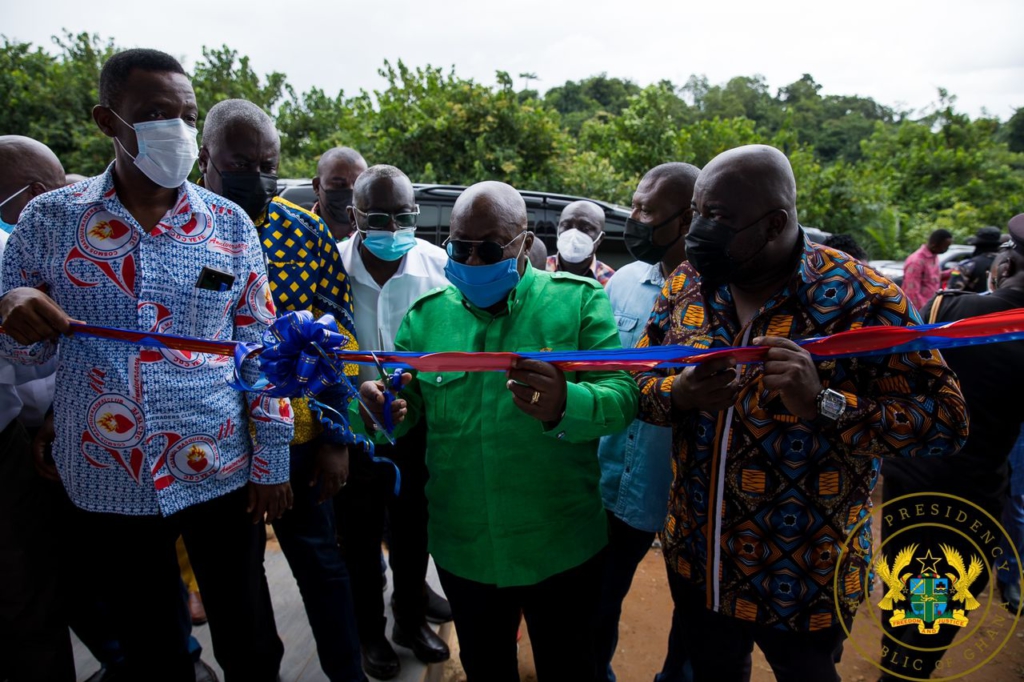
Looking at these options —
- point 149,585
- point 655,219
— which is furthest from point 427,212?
point 149,585

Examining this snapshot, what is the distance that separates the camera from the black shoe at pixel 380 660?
2824 millimetres

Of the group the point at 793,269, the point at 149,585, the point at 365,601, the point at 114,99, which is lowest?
the point at 365,601

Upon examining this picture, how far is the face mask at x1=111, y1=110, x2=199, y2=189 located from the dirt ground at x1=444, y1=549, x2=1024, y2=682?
2.52 meters

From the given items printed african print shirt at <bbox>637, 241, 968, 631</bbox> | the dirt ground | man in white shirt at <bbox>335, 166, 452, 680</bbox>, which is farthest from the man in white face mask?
printed african print shirt at <bbox>637, 241, 968, 631</bbox>

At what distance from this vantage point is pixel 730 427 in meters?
1.82

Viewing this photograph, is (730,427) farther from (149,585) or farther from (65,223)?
(65,223)

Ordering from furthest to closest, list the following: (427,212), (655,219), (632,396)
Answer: (427,212) < (655,219) < (632,396)

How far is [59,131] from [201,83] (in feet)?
11.7

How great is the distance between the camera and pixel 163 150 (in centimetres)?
185

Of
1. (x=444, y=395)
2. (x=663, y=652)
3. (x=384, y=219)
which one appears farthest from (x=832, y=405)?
(x=663, y=652)

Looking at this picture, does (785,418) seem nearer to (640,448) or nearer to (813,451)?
(813,451)

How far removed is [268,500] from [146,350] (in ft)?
2.06

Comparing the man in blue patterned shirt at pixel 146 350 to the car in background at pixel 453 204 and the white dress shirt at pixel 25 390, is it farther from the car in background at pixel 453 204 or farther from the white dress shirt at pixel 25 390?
the car in background at pixel 453 204

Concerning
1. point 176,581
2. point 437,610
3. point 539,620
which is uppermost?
point 176,581
